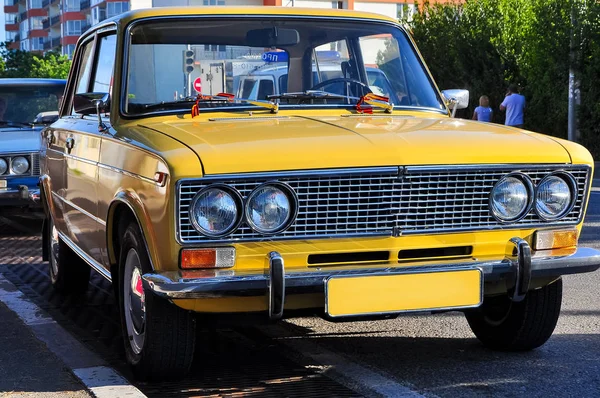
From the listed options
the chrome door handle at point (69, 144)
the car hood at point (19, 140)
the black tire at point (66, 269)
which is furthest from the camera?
the car hood at point (19, 140)

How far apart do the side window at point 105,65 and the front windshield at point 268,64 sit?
248 millimetres

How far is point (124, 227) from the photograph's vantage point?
17.0 ft

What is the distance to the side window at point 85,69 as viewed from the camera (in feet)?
22.5

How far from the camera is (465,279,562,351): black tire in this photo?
5441mm

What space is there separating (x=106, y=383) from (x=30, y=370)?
0.57m

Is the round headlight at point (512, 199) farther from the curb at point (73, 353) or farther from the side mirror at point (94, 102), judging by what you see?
the side mirror at point (94, 102)

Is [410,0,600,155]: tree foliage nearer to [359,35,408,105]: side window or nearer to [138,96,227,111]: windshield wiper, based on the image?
[359,35,408,105]: side window

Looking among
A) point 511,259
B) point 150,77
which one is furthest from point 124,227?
point 511,259

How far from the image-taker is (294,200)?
15.2ft

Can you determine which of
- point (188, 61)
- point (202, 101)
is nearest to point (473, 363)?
point (202, 101)

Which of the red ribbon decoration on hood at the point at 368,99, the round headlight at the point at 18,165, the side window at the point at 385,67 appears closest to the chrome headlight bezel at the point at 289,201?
the red ribbon decoration on hood at the point at 368,99

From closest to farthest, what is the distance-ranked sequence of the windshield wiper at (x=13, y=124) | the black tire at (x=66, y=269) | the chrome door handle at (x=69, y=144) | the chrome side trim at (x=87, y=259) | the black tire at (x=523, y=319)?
the black tire at (x=523, y=319) → the chrome side trim at (x=87, y=259) → the chrome door handle at (x=69, y=144) → the black tire at (x=66, y=269) → the windshield wiper at (x=13, y=124)

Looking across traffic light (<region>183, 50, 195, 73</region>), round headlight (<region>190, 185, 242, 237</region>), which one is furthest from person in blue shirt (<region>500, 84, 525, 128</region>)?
round headlight (<region>190, 185, 242, 237</region>)

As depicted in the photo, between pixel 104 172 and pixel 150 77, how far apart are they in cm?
60
